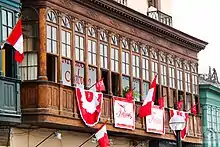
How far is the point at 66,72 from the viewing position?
83.5 ft

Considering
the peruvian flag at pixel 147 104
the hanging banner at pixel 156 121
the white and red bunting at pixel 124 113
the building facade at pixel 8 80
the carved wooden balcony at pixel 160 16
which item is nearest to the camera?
the building facade at pixel 8 80

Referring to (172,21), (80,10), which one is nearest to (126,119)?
(80,10)

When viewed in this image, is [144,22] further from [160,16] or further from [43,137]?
[43,137]

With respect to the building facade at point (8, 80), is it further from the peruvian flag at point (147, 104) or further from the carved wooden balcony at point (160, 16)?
the carved wooden balcony at point (160, 16)

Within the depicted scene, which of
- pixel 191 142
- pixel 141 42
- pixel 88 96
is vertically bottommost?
pixel 191 142

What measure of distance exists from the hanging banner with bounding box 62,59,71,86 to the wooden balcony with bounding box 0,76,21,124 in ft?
9.88

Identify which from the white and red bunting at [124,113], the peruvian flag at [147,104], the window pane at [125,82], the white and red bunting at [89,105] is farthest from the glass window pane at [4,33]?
the window pane at [125,82]

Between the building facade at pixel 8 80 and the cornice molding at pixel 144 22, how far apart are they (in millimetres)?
4292

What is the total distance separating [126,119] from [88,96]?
3171 mm

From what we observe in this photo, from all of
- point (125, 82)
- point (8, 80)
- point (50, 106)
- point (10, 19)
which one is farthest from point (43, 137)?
point (125, 82)

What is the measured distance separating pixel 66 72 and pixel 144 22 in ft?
22.2

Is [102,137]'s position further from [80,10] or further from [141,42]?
[141,42]

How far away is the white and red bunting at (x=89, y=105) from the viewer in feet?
83.5

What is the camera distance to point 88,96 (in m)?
25.8
